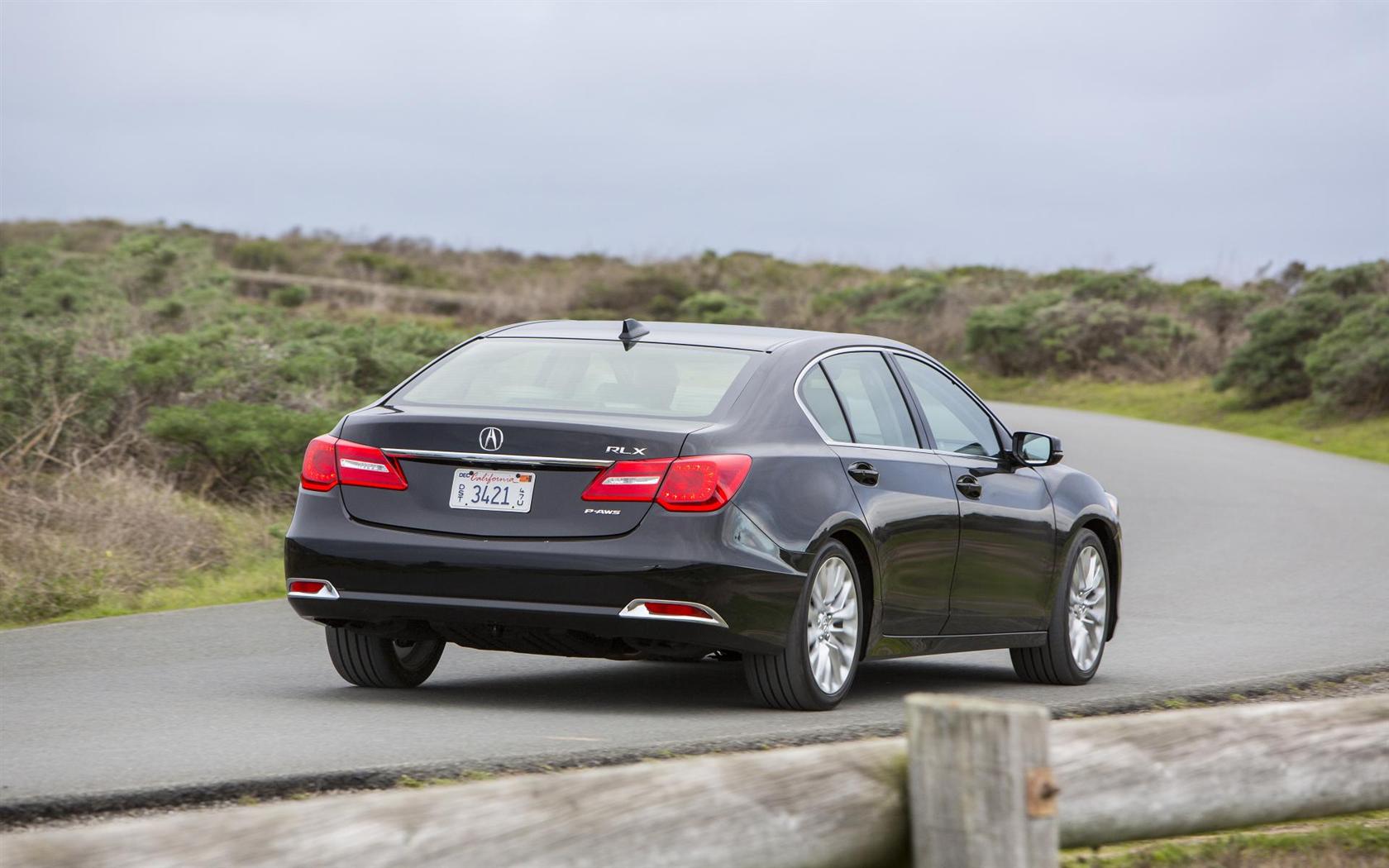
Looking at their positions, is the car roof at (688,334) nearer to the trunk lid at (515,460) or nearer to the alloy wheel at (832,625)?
the trunk lid at (515,460)

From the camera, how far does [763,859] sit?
12.8 feet

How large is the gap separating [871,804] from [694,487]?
3.47 meters

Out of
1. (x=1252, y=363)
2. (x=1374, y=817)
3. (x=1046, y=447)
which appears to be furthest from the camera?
(x=1252, y=363)

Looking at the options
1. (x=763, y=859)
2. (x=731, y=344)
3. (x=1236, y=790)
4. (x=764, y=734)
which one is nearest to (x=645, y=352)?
(x=731, y=344)

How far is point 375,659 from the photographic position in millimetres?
8750

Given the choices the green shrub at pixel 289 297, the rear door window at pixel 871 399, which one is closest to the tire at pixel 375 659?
the rear door window at pixel 871 399

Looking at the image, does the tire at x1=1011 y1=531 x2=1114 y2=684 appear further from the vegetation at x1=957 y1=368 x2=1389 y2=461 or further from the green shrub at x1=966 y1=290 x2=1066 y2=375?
the green shrub at x1=966 y1=290 x2=1066 y2=375

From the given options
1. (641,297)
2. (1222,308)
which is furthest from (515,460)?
(641,297)

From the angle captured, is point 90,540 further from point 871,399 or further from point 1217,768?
point 1217,768

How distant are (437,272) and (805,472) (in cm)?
6462

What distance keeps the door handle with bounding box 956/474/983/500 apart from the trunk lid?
1.81 meters

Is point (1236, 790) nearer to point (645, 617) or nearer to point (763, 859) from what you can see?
point (763, 859)

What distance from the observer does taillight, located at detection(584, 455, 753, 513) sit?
749 cm

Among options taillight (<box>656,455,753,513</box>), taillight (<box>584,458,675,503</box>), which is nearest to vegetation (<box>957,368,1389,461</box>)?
taillight (<box>656,455,753,513</box>)
